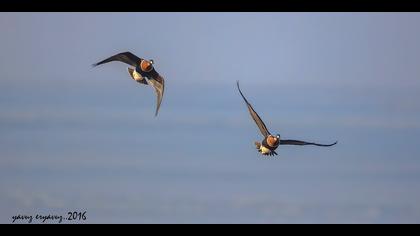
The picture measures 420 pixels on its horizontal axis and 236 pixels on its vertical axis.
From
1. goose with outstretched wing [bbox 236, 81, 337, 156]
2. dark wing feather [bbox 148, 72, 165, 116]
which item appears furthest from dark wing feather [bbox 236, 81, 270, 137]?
dark wing feather [bbox 148, 72, 165, 116]

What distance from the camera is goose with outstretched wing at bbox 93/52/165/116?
923 inches

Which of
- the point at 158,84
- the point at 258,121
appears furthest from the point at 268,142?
the point at 158,84

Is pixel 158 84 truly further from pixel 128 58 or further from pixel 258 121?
pixel 258 121

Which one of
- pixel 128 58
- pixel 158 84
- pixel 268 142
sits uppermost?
pixel 128 58

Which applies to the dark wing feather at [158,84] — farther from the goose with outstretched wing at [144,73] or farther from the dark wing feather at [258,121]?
the dark wing feather at [258,121]

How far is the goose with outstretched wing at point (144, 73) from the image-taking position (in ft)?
76.9

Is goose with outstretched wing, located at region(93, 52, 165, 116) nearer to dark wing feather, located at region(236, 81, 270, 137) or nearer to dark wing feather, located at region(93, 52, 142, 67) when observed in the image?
dark wing feather, located at region(93, 52, 142, 67)

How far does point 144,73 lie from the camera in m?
23.6
